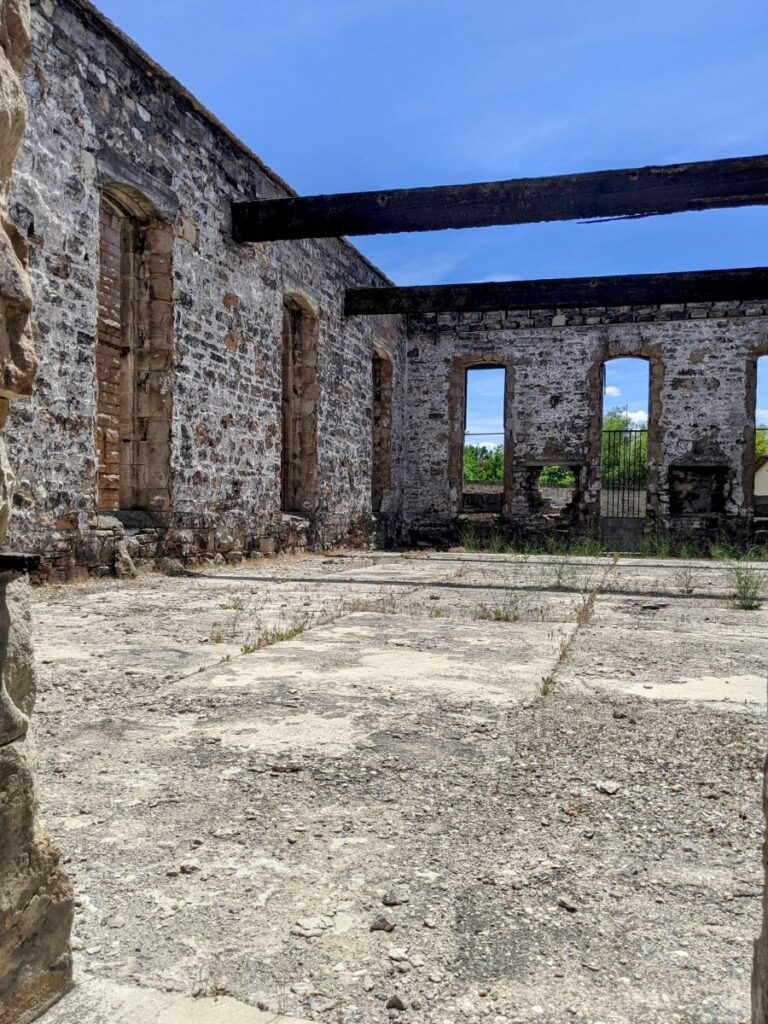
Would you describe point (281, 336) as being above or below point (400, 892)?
above

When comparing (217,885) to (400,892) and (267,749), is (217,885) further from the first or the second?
(267,749)

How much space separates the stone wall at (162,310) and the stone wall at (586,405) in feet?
13.9

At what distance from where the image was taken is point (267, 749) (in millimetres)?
2268

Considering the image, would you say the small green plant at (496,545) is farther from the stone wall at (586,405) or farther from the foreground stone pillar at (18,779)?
the foreground stone pillar at (18,779)

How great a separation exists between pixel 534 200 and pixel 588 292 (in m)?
4.28

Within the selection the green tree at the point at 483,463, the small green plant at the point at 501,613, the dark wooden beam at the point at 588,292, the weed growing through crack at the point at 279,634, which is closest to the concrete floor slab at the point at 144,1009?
the weed growing through crack at the point at 279,634

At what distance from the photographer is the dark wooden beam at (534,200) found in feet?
22.6

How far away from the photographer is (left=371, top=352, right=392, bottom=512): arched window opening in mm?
14961

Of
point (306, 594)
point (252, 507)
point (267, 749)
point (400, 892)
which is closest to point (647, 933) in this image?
point (400, 892)

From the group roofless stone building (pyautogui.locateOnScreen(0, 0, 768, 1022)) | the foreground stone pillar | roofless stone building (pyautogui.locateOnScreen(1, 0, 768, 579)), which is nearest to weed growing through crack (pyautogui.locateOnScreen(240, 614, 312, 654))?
roofless stone building (pyautogui.locateOnScreen(0, 0, 768, 1022))

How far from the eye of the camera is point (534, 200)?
738 cm

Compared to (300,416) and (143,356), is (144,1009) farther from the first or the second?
(300,416)

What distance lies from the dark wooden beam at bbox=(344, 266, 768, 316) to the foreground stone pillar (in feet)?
35.5

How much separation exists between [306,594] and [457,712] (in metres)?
3.64
